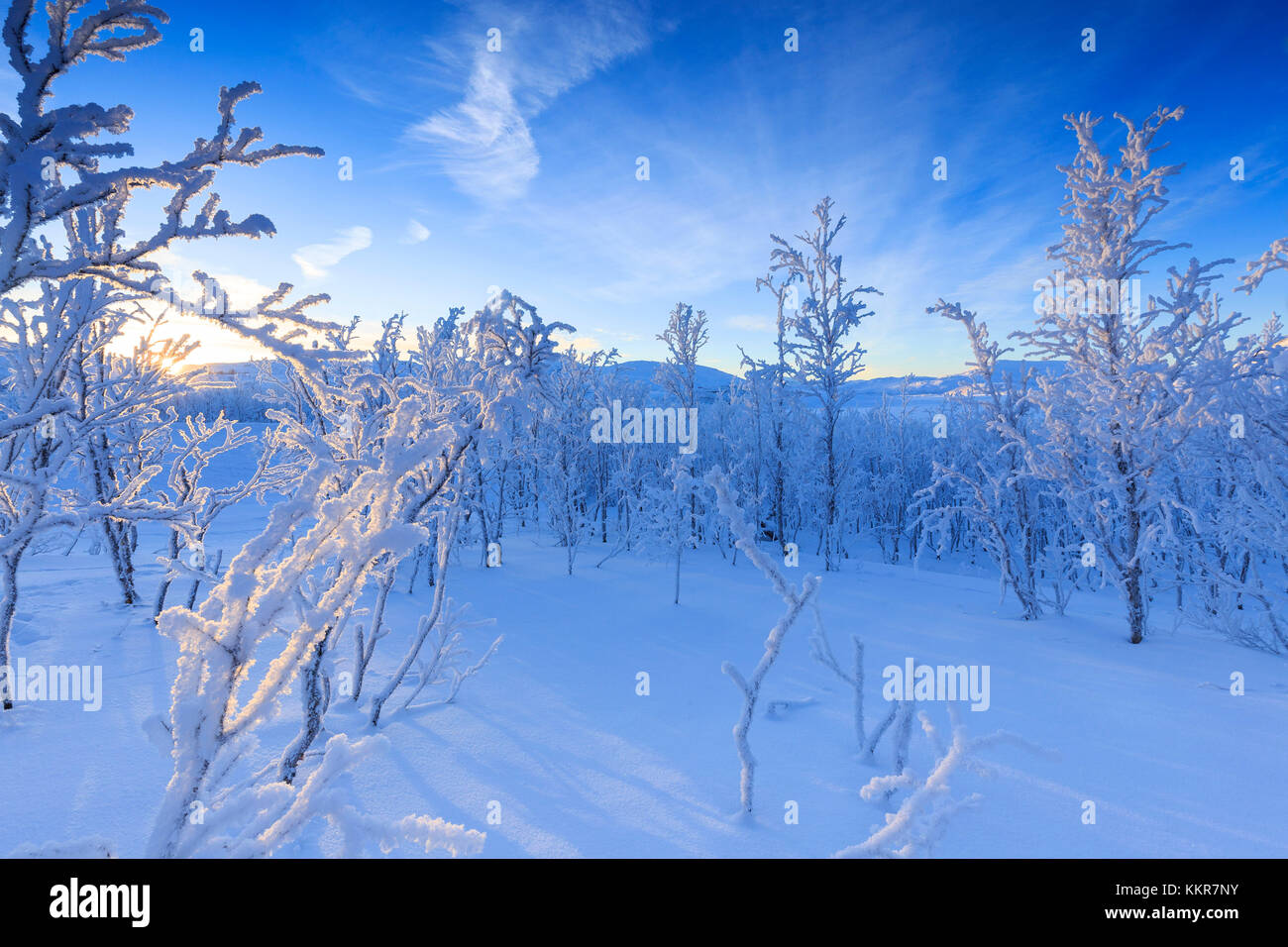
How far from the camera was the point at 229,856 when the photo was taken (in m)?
1.21

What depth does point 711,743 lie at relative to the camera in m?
3.39

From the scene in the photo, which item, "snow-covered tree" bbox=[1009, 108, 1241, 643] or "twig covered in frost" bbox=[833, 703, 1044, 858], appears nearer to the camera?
"twig covered in frost" bbox=[833, 703, 1044, 858]

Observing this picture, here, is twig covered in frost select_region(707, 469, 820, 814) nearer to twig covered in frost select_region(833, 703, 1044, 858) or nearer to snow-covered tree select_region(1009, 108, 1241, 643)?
twig covered in frost select_region(833, 703, 1044, 858)

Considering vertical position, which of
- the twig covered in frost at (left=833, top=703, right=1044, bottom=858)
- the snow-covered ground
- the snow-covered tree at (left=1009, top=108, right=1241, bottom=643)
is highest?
the snow-covered tree at (left=1009, top=108, right=1241, bottom=643)

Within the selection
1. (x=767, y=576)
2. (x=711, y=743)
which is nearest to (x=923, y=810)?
(x=767, y=576)

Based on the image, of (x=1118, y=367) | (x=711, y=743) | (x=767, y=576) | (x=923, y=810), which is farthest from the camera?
(x=1118, y=367)

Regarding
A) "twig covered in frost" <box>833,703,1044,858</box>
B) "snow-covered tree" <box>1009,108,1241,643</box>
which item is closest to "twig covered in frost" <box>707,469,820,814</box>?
"twig covered in frost" <box>833,703,1044,858</box>

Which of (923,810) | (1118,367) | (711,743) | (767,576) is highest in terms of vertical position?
(1118,367)

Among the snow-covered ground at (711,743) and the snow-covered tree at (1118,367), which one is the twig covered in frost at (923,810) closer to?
the snow-covered ground at (711,743)

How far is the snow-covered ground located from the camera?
2.41 metres

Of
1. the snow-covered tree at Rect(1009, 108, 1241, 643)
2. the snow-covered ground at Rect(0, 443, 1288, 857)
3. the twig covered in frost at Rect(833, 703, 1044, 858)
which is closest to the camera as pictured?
the twig covered in frost at Rect(833, 703, 1044, 858)

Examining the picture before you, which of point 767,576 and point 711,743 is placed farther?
point 711,743

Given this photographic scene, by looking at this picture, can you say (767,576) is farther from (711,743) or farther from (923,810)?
(711,743)
